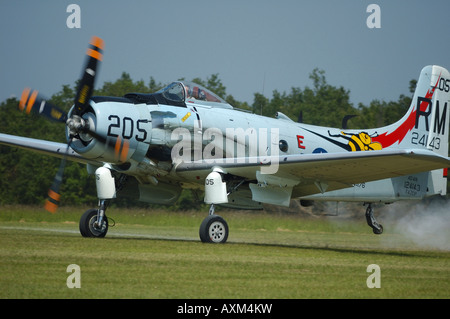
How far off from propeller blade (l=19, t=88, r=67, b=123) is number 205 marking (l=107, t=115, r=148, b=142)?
1281 millimetres

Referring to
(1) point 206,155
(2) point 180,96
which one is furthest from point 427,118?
(2) point 180,96

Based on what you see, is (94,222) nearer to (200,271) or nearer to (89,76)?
(89,76)

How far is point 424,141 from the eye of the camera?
21016 millimetres

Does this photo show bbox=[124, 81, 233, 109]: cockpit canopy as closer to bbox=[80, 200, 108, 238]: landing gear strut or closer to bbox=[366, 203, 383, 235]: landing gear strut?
bbox=[80, 200, 108, 238]: landing gear strut

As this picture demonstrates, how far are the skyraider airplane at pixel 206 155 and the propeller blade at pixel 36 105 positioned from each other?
0.07 feet

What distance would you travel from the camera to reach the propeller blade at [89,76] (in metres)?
14.8

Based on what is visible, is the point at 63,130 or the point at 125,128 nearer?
the point at 125,128

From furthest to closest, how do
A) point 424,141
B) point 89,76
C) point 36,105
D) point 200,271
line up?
point 424,141 < point 36,105 < point 89,76 < point 200,271

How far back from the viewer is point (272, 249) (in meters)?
15.7

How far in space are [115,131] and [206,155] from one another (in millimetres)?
2661

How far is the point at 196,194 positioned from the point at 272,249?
3.92 metres

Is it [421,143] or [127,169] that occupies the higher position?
[421,143]
